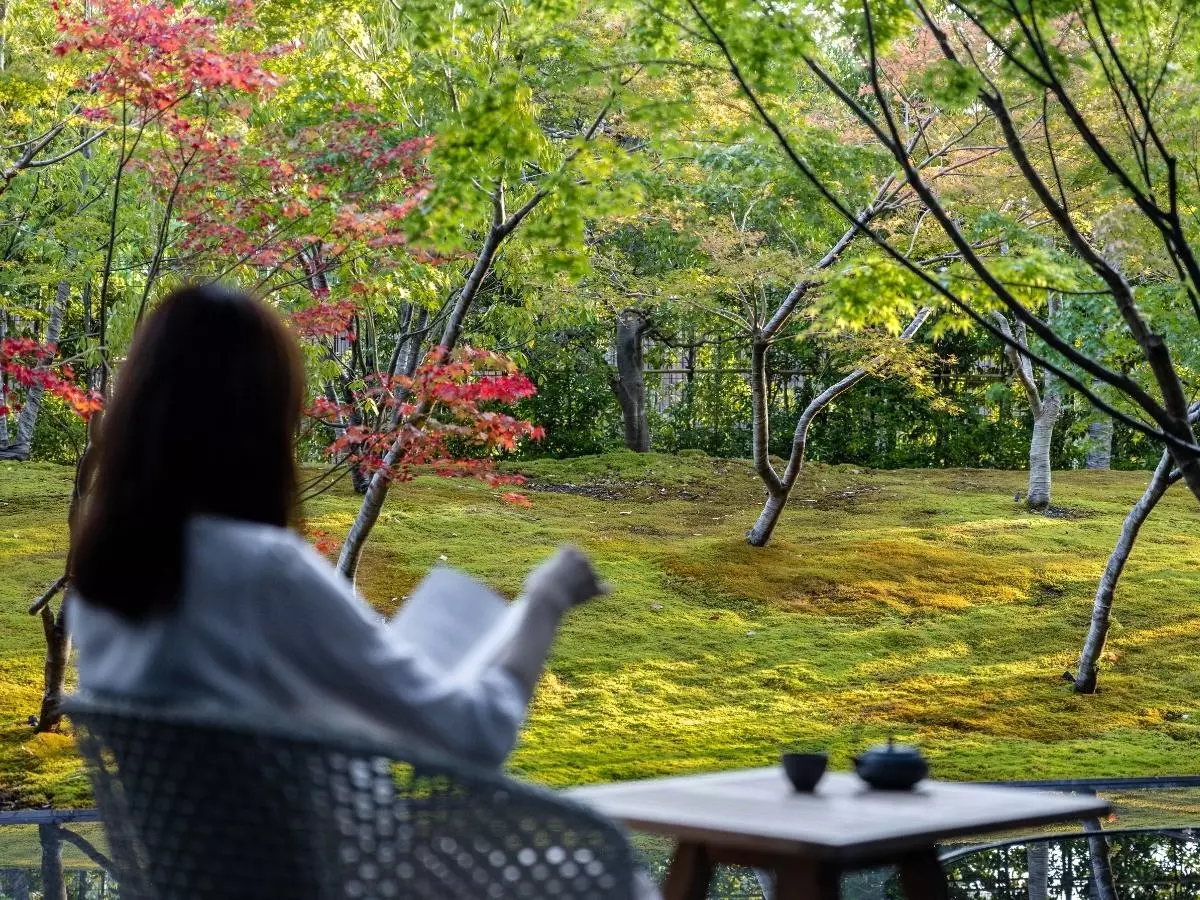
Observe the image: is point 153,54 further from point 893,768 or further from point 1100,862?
point 893,768

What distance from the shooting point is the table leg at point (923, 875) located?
98.7 inches

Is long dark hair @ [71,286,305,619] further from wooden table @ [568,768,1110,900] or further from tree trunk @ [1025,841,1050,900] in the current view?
tree trunk @ [1025,841,1050,900]

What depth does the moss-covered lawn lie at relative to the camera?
7.54 metres

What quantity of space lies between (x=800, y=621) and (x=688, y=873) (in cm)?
705

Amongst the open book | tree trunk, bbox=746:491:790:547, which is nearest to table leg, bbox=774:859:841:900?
the open book

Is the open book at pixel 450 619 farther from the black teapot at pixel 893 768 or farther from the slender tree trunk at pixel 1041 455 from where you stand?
the slender tree trunk at pixel 1041 455

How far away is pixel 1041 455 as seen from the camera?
41.1ft

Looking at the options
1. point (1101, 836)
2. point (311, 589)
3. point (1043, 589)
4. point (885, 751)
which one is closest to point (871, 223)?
point (1043, 589)

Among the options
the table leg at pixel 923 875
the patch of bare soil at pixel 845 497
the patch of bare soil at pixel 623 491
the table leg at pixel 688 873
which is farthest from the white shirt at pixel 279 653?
the patch of bare soil at pixel 845 497

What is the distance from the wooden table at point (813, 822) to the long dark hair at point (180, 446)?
0.65 metres

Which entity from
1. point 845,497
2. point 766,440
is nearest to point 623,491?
point 845,497

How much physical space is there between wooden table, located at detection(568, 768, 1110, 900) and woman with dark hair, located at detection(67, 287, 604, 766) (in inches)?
17.5

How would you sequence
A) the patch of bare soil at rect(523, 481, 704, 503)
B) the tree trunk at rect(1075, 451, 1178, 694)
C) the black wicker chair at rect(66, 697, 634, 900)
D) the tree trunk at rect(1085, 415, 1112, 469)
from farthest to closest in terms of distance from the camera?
the tree trunk at rect(1085, 415, 1112, 469) < the patch of bare soil at rect(523, 481, 704, 503) < the tree trunk at rect(1075, 451, 1178, 694) < the black wicker chair at rect(66, 697, 634, 900)

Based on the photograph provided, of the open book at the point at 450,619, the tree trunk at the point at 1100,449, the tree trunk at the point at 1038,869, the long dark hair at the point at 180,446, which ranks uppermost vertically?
the tree trunk at the point at 1100,449
